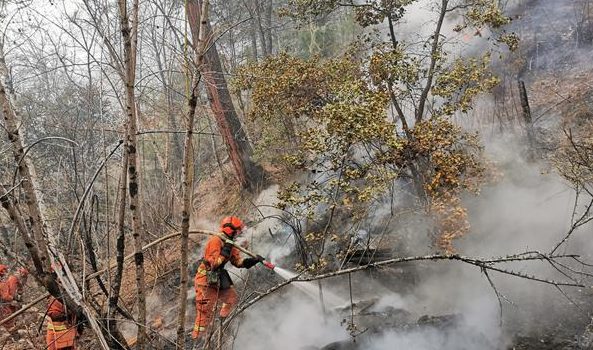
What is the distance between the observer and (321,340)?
6777 mm

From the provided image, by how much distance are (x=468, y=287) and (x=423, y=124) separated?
3.24m

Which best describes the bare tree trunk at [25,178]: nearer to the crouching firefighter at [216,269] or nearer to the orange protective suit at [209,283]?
the crouching firefighter at [216,269]

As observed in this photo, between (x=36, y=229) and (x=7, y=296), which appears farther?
(x=7, y=296)

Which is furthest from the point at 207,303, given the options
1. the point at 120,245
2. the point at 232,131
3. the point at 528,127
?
the point at 528,127

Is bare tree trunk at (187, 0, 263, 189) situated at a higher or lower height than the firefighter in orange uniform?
higher

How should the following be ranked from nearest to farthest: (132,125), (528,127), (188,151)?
(132,125) → (188,151) → (528,127)

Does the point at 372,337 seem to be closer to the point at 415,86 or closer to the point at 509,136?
the point at 415,86

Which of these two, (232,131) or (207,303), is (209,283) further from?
(232,131)

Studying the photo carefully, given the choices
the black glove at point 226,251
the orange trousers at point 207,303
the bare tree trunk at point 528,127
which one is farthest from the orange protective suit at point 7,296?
the bare tree trunk at point 528,127

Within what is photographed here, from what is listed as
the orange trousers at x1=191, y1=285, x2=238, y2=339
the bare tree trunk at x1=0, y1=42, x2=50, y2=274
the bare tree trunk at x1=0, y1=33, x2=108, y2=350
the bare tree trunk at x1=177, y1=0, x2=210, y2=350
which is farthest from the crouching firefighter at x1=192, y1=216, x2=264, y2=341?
the bare tree trunk at x1=0, y1=42, x2=50, y2=274

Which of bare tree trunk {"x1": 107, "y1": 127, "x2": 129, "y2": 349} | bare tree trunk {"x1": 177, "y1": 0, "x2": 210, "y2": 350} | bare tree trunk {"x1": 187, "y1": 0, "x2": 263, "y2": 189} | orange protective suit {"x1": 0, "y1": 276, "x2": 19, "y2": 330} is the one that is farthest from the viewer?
bare tree trunk {"x1": 187, "y1": 0, "x2": 263, "y2": 189}

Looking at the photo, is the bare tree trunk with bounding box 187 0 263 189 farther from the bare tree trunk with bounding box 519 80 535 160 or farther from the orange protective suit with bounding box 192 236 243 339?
the bare tree trunk with bounding box 519 80 535 160

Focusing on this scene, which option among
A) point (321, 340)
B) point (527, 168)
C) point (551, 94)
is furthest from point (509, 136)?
point (321, 340)

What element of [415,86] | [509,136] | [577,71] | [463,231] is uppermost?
[577,71]
